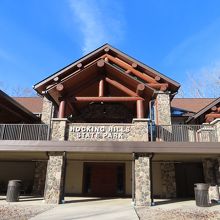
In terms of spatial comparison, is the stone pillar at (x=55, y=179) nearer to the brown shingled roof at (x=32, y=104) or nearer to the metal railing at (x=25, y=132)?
the metal railing at (x=25, y=132)

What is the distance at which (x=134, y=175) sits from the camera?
11969 mm

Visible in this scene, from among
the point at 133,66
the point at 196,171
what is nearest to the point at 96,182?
the point at 196,171

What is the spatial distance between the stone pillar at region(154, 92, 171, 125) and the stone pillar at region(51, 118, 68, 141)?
6091 millimetres

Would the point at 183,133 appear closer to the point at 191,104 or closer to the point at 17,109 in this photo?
the point at 191,104

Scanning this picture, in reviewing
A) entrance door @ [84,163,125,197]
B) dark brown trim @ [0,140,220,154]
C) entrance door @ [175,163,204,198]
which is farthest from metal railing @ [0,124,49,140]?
entrance door @ [175,163,204,198]

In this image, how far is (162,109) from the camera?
16.2 m

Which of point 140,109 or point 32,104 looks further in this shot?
point 32,104

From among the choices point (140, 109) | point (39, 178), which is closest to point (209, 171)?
point (140, 109)

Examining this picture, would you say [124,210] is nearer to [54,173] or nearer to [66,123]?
[54,173]

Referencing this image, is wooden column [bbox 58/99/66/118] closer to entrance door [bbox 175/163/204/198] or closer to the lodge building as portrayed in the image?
the lodge building

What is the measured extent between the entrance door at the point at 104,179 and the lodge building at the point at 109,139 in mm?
59

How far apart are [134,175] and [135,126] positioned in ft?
7.92

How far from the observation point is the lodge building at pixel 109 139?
39.3 ft

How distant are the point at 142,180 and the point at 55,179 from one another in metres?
4.05
